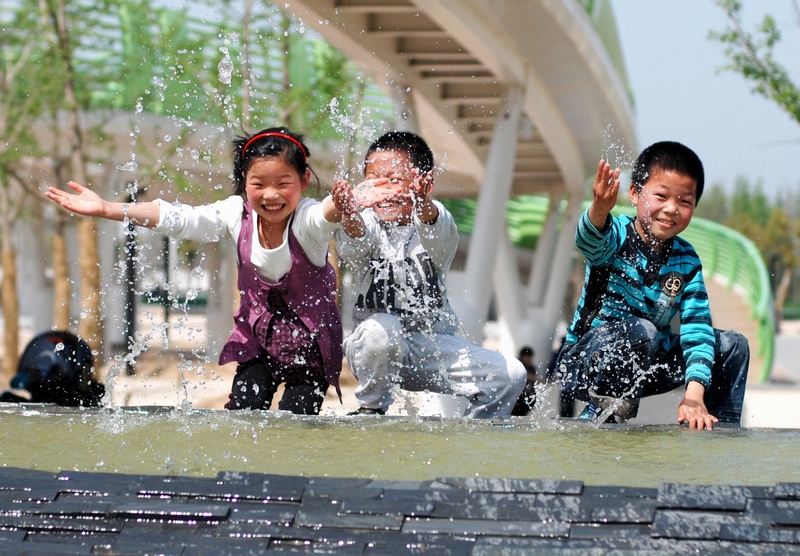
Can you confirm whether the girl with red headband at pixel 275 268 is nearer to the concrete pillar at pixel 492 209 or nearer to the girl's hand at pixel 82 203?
the girl's hand at pixel 82 203

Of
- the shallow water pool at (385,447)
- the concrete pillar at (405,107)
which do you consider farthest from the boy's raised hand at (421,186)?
the concrete pillar at (405,107)

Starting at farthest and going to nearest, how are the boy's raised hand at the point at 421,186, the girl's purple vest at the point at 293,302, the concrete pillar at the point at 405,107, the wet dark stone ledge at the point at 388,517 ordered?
1. the concrete pillar at the point at 405,107
2. the girl's purple vest at the point at 293,302
3. the boy's raised hand at the point at 421,186
4. the wet dark stone ledge at the point at 388,517

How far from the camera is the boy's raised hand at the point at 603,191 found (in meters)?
3.33

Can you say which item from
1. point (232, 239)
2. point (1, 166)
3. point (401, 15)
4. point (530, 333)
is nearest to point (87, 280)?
point (1, 166)

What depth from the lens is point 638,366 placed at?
145 inches

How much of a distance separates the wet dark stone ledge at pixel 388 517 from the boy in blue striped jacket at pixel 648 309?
149 cm

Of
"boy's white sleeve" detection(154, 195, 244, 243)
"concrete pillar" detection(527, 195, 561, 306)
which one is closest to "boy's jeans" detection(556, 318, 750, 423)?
"boy's white sleeve" detection(154, 195, 244, 243)

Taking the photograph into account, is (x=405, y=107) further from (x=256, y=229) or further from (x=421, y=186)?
(x=421, y=186)

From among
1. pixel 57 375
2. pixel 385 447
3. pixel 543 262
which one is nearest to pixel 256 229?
pixel 385 447

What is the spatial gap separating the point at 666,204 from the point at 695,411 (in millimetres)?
826

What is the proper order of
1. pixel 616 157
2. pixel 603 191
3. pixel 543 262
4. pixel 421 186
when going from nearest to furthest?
pixel 603 191
pixel 421 186
pixel 616 157
pixel 543 262

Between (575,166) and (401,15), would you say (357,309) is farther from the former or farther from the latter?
(575,166)

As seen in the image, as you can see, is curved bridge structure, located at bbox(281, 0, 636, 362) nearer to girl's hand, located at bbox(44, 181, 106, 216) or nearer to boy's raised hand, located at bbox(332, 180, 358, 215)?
girl's hand, located at bbox(44, 181, 106, 216)

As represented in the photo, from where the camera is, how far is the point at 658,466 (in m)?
2.50
